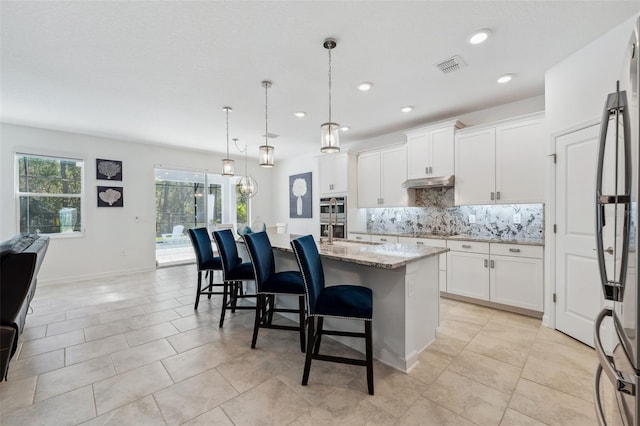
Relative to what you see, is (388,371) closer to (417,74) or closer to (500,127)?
(417,74)

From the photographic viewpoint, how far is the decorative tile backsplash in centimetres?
366

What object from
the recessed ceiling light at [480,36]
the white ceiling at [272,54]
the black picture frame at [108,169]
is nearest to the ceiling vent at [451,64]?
the white ceiling at [272,54]

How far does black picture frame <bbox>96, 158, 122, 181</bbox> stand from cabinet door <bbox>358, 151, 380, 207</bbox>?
481 cm

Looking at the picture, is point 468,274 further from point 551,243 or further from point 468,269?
point 551,243

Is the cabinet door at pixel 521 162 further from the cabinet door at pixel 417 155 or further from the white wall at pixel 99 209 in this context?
the white wall at pixel 99 209

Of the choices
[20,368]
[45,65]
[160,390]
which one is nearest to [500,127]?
[160,390]

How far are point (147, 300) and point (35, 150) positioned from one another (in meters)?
3.46

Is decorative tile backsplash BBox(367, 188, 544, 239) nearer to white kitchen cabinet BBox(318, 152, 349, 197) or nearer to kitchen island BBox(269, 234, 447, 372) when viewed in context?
white kitchen cabinet BBox(318, 152, 349, 197)

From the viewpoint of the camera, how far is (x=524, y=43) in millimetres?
2426

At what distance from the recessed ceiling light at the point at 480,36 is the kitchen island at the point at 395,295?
6.06 ft

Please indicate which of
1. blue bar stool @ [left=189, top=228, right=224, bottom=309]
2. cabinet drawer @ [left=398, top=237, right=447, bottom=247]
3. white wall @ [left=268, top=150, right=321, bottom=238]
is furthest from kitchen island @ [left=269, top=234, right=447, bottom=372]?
white wall @ [left=268, top=150, right=321, bottom=238]

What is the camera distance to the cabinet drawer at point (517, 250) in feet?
10.4

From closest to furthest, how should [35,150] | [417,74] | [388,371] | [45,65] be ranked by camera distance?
[388,371], [45,65], [417,74], [35,150]

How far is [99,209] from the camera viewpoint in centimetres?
529
